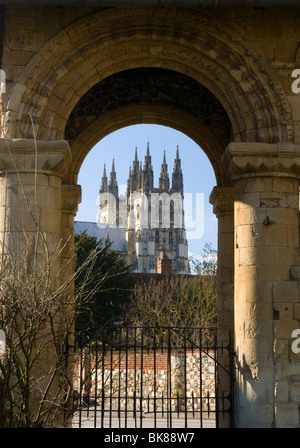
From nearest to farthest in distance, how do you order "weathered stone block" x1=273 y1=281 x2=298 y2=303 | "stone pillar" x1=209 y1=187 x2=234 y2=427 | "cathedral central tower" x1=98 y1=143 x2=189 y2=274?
"weathered stone block" x1=273 y1=281 x2=298 y2=303 → "stone pillar" x1=209 y1=187 x2=234 y2=427 → "cathedral central tower" x1=98 y1=143 x2=189 y2=274

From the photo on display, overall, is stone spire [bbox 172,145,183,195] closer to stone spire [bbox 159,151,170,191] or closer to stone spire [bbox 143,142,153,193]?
stone spire [bbox 159,151,170,191]

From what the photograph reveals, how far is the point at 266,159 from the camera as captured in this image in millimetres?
7367

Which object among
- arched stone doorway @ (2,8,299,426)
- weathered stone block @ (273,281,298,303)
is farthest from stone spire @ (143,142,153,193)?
weathered stone block @ (273,281,298,303)

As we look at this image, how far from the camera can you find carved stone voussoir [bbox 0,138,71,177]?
7.24 meters

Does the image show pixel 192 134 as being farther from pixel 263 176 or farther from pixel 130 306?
pixel 130 306

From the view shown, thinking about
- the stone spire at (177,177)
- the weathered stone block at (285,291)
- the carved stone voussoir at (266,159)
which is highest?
the stone spire at (177,177)

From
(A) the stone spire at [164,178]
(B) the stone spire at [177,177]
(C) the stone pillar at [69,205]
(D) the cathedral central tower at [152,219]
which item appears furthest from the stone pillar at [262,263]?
(A) the stone spire at [164,178]

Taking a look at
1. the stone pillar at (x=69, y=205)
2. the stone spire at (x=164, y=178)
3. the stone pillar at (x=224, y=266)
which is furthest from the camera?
the stone spire at (x=164, y=178)

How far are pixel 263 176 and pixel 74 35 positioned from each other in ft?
9.06

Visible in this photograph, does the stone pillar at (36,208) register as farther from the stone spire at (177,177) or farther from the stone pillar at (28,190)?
the stone spire at (177,177)

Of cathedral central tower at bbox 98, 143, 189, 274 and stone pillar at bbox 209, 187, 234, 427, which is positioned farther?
cathedral central tower at bbox 98, 143, 189, 274

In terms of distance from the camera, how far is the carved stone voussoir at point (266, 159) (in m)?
7.34

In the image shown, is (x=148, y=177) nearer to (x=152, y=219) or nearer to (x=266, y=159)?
(x=152, y=219)

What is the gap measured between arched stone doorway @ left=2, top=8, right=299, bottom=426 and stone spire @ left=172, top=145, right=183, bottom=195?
92.6 m
